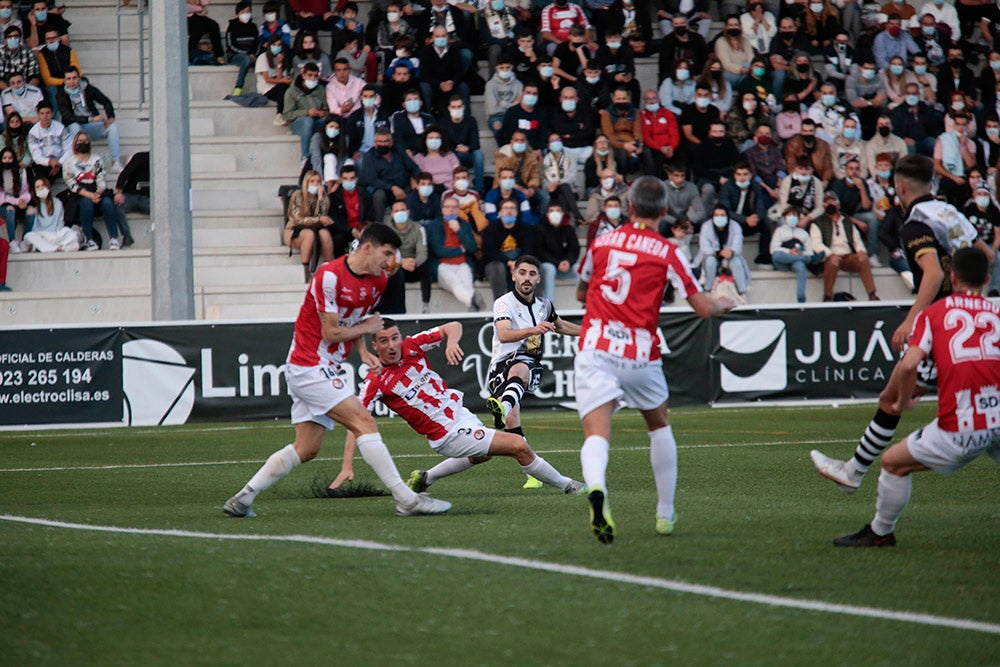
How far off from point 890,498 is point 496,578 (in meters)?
2.21

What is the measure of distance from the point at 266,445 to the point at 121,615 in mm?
10141

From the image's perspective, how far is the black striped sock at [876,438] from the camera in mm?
8055

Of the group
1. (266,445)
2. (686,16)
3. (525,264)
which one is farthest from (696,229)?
(525,264)

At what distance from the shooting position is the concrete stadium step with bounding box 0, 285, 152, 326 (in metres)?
21.9

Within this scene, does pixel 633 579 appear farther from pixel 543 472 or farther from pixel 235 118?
pixel 235 118

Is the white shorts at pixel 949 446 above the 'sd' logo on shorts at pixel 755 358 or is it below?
above

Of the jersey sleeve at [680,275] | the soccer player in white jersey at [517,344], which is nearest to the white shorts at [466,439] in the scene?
the soccer player in white jersey at [517,344]

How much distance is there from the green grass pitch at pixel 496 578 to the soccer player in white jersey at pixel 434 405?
0.38 m

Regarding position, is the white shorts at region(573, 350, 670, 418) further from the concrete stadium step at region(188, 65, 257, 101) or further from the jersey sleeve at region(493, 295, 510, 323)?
the concrete stadium step at region(188, 65, 257, 101)

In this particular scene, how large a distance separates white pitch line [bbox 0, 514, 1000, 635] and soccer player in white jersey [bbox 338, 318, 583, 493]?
1.97 m

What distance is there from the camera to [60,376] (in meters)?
18.7

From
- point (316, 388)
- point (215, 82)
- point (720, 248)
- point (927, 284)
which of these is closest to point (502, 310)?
point (316, 388)

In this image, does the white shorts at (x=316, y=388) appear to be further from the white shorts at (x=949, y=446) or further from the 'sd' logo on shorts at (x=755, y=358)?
the 'sd' logo on shorts at (x=755, y=358)

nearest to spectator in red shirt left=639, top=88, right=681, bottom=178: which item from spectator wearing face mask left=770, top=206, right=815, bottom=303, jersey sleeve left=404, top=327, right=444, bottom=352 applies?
spectator wearing face mask left=770, top=206, right=815, bottom=303
